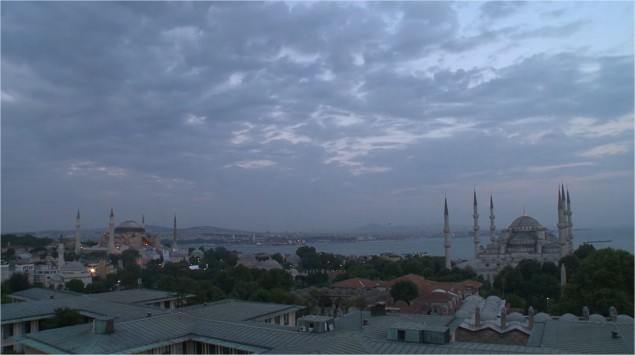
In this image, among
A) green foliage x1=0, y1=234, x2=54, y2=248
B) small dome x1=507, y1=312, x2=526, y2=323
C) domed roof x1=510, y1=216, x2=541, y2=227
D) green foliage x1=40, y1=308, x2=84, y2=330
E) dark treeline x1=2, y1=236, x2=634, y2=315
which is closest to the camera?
green foliage x1=40, y1=308, x2=84, y2=330

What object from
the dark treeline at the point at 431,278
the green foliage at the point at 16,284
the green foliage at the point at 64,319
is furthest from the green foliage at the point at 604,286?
the green foliage at the point at 16,284

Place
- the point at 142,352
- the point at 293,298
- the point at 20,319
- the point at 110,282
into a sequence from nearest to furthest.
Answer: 1. the point at 142,352
2. the point at 20,319
3. the point at 293,298
4. the point at 110,282

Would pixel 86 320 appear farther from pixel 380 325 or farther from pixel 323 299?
pixel 323 299

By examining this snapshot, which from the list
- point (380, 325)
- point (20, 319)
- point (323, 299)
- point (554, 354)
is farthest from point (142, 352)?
point (323, 299)

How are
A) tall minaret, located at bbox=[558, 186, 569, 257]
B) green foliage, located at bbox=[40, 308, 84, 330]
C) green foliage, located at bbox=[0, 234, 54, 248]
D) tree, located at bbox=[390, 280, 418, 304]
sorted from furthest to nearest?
green foliage, located at bbox=[0, 234, 54, 248] → tall minaret, located at bbox=[558, 186, 569, 257] → tree, located at bbox=[390, 280, 418, 304] → green foliage, located at bbox=[40, 308, 84, 330]

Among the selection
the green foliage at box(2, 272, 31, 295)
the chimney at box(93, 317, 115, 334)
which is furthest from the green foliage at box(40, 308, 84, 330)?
the green foliage at box(2, 272, 31, 295)

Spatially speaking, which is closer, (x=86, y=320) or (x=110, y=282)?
(x=86, y=320)

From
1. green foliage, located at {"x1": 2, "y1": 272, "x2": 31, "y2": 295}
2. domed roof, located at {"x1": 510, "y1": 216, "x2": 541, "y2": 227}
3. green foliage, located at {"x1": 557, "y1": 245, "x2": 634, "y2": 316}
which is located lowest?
green foliage, located at {"x1": 2, "y1": 272, "x2": 31, "y2": 295}

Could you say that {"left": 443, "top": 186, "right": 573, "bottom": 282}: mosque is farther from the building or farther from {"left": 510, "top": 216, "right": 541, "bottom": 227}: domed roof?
the building
